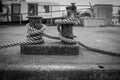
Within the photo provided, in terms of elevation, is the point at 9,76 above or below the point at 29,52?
below

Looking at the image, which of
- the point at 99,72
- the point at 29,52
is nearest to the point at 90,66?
the point at 99,72

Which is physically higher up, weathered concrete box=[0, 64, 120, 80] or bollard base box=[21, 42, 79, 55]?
bollard base box=[21, 42, 79, 55]

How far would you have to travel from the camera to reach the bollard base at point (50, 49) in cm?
159

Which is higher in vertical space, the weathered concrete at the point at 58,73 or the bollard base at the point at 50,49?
the bollard base at the point at 50,49

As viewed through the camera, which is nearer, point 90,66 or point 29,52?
point 90,66

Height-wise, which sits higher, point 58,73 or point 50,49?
point 50,49

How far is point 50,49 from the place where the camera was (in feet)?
5.25

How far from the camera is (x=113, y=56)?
1.60m

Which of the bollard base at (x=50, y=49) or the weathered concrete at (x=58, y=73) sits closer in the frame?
the weathered concrete at (x=58, y=73)

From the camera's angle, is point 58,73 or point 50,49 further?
point 50,49

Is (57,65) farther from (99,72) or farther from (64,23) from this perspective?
(64,23)

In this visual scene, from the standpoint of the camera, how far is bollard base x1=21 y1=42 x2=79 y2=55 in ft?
5.20

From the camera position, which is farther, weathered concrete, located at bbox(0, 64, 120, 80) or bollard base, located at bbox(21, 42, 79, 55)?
bollard base, located at bbox(21, 42, 79, 55)

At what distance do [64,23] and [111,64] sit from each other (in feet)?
2.38
